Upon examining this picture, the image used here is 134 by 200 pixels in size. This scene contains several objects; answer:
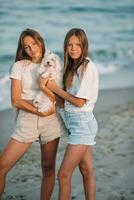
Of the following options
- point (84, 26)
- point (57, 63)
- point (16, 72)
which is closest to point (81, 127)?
point (57, 63)

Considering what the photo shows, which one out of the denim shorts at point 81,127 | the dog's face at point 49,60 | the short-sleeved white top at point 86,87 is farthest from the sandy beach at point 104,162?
the dog's face at point 49,60

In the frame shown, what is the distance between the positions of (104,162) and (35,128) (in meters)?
1.76

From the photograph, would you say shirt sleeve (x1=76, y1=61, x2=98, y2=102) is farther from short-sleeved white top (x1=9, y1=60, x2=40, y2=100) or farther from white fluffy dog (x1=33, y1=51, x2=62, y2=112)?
short-sleeved white top (x1=9, y1=60, x2=40, y2=100)

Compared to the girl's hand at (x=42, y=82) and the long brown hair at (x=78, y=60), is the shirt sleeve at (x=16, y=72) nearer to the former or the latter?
the girl's hand at (x=42, y=82)

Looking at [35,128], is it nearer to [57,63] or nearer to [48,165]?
[48,165]

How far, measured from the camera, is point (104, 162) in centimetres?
481

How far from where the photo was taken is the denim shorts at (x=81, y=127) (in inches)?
122

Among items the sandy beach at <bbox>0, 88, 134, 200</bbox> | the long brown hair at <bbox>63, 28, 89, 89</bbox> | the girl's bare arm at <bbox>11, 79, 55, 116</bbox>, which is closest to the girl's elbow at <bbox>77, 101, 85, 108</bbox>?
the long brown hair at <bbox>63, 28, 89, 89</bbox>

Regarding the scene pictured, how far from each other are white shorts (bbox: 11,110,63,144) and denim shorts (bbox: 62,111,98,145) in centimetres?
16

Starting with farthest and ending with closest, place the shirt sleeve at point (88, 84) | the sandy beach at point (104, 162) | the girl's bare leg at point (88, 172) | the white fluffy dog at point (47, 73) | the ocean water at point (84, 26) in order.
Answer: the ocean water at point (84, 26), the sandy beach at point (104, 162), the girl's bare leg at point (88, 172), the white fluffy dog at point (47, 73), the shirt sleeve at point (88, 84)

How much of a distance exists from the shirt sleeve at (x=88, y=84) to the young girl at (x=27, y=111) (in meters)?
0.27

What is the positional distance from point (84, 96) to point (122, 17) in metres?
13.0

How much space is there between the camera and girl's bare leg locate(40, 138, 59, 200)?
10.9 ft

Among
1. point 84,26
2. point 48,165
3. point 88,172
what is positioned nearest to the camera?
point 88,172
